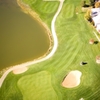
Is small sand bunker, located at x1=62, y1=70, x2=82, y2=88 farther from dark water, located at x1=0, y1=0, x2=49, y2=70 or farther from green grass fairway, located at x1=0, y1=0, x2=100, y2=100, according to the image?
dark water, located at x1=0, y1=0, x2=49, y2=70

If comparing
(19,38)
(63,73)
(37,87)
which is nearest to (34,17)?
(19,38)

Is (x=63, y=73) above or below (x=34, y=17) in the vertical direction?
below

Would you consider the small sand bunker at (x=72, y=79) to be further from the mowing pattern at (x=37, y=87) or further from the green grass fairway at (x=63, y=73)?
the mowing pattern at (x=37, y=87)

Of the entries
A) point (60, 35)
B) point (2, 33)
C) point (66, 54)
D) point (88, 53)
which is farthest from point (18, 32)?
point (88, 53)

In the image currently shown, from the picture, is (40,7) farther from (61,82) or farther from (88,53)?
(61,82)

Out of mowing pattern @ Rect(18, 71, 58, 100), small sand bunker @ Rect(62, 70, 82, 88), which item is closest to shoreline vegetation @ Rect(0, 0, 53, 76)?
mowing pattern @ Rect(18, 71, 58, 100)

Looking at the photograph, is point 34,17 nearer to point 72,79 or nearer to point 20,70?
point 20,70

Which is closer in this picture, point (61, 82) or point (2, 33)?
point (61, 82)
